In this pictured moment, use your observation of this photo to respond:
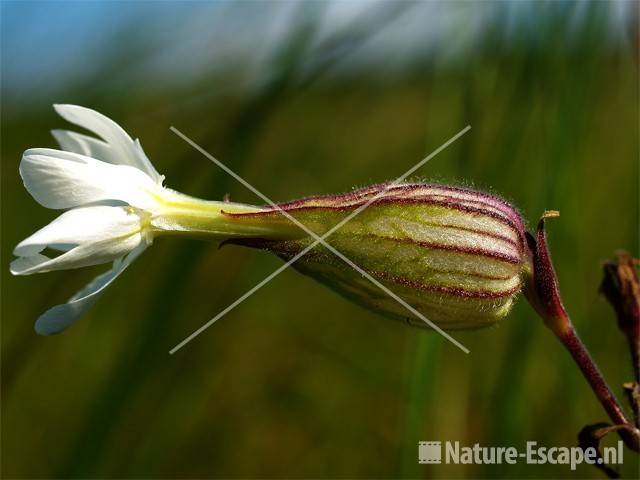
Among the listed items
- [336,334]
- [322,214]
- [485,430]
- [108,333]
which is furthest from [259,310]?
[322,214]

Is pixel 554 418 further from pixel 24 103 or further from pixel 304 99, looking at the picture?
pixel 24 103

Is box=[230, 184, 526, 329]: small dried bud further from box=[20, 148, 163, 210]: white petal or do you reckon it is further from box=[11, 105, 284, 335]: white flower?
box=[20, 148, 163, 210]: white petal

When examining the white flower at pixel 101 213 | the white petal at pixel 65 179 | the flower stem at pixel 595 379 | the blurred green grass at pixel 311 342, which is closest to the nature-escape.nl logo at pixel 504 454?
the blurred green grass at pixel 311 342

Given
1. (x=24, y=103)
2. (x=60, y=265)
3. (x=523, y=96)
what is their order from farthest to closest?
(x=24, y=103)
(x=523, y=96)
(x=60, y=265)

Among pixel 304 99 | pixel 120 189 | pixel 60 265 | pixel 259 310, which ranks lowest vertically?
pixel 60 265

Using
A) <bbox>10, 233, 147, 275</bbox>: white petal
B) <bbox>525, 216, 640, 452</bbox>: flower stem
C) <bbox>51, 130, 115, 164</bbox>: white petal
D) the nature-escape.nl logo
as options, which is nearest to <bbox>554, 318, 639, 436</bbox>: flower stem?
<bbox>525, 216, 640, 452</bbox>: flower stem

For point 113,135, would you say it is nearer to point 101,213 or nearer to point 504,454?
point 101,213

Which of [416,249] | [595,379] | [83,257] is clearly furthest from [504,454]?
[83,257]
